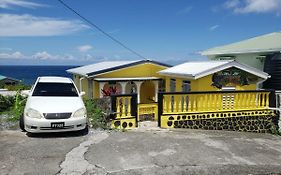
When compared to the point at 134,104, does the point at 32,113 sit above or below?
below

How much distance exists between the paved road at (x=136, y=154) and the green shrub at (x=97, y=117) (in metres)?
0.77

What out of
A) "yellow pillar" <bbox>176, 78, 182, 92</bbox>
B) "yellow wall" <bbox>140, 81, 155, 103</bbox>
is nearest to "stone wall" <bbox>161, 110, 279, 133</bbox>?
"yellow pillar" <bbox>176, 78, 182, 92</bbox>

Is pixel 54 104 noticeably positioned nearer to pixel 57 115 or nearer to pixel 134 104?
pixel 57 115

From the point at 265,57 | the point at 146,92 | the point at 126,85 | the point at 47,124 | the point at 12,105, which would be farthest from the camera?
the point at 146,92

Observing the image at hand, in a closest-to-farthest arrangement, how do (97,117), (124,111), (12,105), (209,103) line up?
(124,111) < (97,117) < (209,103) < (12,105)

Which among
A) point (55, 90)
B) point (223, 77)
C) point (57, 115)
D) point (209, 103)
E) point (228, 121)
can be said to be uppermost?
point (223, 77)

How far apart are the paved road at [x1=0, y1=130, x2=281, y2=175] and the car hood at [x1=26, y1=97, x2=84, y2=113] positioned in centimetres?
83

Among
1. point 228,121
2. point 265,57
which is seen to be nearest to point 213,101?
point 228,121

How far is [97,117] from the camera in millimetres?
10766

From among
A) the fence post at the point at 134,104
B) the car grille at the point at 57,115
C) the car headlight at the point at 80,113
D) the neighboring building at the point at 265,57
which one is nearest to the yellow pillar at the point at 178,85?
the neighboring building at the point at 265,57

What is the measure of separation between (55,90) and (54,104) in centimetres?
132

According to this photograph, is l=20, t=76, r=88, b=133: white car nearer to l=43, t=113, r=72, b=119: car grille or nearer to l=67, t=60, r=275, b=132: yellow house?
l=43, t=113, r=72, b=119: car grille

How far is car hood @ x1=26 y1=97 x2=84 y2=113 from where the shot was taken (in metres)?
8.38

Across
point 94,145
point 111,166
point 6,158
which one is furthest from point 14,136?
point 111,166
